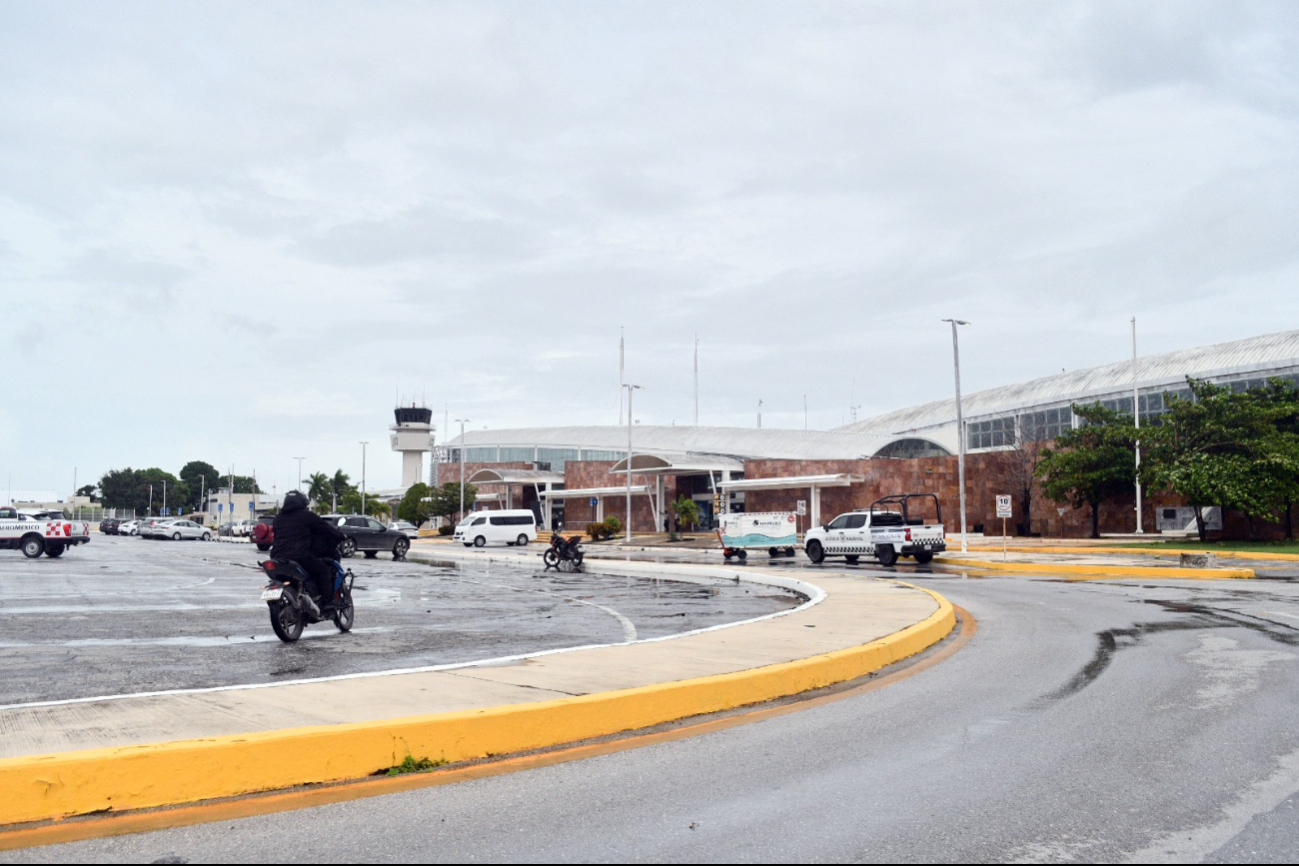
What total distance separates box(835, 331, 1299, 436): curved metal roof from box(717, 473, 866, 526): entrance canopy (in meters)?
18.4

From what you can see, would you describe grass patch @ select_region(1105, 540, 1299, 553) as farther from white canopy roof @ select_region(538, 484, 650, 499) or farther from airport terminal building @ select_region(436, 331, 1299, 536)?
white canopy roof @ select_region(538, 484, 650, 499)

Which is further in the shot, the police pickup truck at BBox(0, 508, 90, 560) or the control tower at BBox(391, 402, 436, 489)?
the control tower at BBox(391, 402, 436, 489)

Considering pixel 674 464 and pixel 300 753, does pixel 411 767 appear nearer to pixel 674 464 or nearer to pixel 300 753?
pixel 300 753

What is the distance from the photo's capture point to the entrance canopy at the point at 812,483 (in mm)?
57219

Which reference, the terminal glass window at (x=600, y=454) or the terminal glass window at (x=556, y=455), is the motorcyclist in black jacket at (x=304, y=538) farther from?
the terminal glass window at (x=556, y=455)

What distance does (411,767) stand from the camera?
647cm

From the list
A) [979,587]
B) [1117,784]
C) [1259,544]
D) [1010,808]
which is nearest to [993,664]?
[1117,784]

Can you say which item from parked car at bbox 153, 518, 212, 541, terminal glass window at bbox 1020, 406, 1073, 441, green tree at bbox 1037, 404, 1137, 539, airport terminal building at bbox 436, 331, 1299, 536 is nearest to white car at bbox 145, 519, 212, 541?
parked car at bbox 153, 518, 212, 541

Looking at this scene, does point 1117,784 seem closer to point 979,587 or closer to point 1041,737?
point 1041,737

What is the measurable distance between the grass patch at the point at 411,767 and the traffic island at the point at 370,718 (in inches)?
1.5

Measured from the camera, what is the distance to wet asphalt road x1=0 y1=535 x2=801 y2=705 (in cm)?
1016

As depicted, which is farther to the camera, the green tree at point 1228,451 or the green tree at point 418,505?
the green tree at point 418,505

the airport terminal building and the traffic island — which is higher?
the airport terminal building

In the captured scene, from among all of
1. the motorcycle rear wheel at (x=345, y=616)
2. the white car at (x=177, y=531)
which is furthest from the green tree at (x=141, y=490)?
the motorcycle rear wheel at (x=345, y=616)
